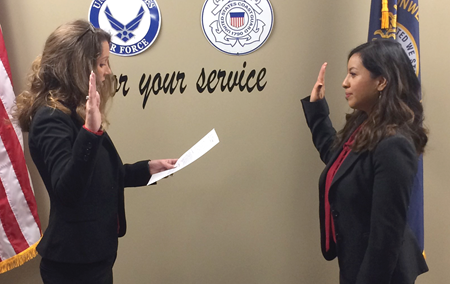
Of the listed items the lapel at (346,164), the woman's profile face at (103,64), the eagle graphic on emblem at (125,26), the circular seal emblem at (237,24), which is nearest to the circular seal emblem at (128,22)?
the eagle graphic on emblem at (125,26)

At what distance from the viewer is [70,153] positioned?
128cm

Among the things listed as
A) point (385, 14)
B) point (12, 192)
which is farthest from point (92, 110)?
point (385, 14)

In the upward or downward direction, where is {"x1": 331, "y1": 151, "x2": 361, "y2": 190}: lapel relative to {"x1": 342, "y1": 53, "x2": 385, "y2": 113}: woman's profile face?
downward

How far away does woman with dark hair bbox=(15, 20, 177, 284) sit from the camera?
51.8 inches

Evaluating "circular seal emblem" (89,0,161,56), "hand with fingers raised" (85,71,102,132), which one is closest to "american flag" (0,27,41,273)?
"circular seal emblem" (89,0,161,56)

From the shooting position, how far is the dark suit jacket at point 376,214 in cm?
129

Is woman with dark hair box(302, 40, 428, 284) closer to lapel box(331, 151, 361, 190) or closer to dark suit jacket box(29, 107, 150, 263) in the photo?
lapel box(331, 151, 361, 190)

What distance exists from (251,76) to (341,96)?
1.72ft

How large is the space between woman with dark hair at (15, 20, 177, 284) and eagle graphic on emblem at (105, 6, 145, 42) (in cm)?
71

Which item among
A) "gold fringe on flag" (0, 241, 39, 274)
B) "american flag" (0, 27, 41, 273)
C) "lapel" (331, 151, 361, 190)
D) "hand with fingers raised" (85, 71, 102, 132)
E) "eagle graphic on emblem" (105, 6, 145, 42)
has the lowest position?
"gold fringe on flag" (0, 241, 39, 274)

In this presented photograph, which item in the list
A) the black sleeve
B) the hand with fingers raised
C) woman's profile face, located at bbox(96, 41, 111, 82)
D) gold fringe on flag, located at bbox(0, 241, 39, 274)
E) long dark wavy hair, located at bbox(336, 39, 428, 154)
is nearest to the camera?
the hand with fingers raised

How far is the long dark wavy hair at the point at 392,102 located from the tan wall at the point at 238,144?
0.83m

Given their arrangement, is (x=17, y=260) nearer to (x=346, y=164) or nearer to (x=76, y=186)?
(x=76, y=186)

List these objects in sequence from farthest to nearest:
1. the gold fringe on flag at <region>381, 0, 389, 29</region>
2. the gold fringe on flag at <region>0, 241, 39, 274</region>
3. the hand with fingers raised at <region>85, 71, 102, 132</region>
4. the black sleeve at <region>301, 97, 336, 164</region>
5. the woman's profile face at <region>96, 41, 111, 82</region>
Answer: the gold fringe on flag at <region>0, 241, 39, 274</region> → the gold fringe on flag at <region>381, 0, 389, 29</region> → the black sleeve at <region>301, 97, 336, 164</region> → the woman's profile face at <region>96, 41, 111, 82</region> → the hand with fingers raised at <region>85, 71, 102, 132</region>
